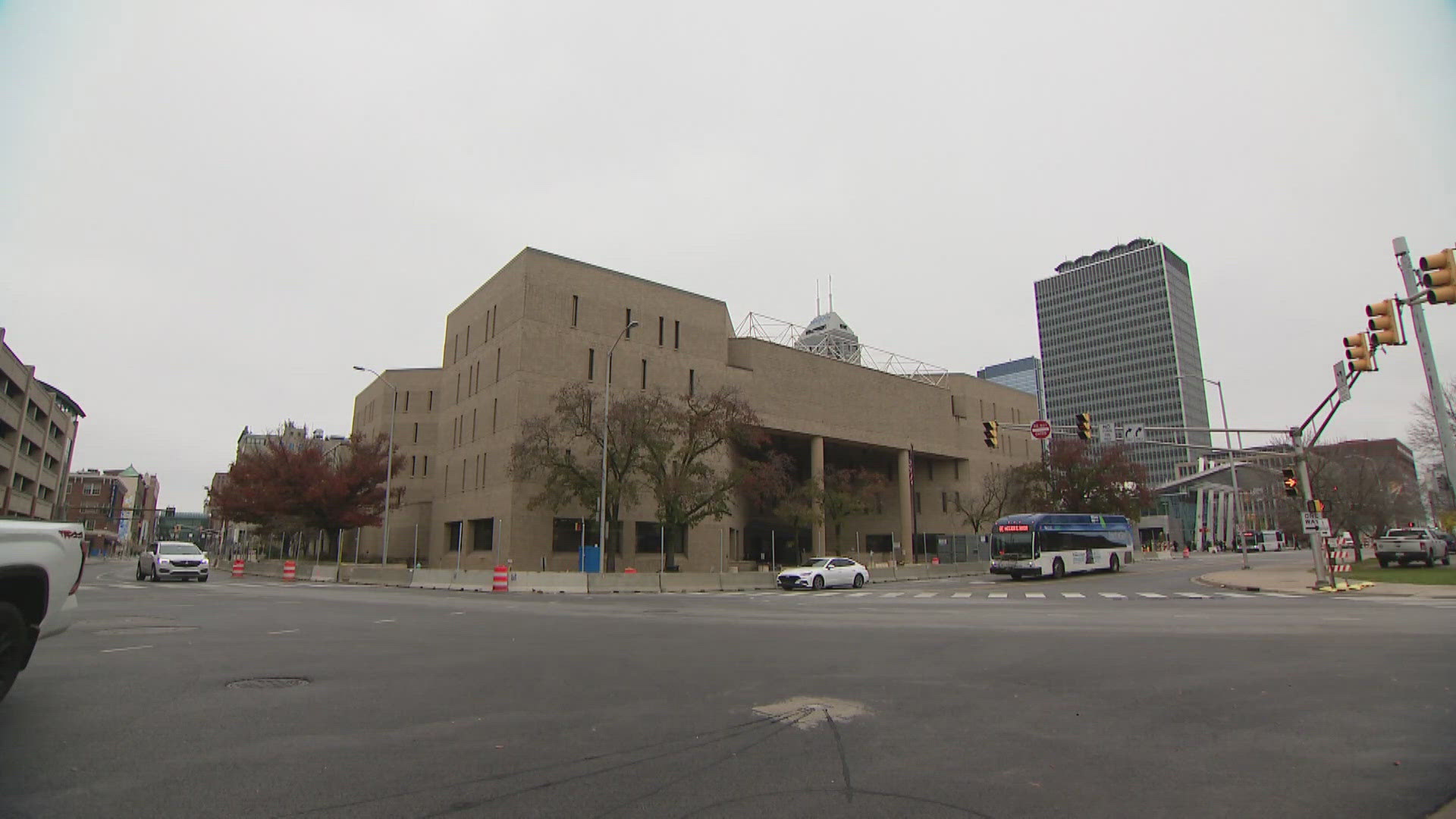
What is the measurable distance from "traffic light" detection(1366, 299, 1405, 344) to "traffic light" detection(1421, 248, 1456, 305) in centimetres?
230

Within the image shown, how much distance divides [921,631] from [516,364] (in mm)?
37699

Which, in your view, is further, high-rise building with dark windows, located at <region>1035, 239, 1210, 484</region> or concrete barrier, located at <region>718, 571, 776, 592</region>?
high-rise building with dark windows, located at <region>1035, 239, 1210, 484</region>

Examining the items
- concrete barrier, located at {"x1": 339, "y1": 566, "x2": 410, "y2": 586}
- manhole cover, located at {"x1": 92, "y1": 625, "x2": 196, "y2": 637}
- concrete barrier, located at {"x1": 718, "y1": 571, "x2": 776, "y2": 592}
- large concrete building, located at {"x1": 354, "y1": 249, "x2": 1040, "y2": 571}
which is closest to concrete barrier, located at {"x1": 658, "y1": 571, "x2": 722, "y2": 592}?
concrete barrier, located at {"x1": 718, "y1": 571, "x2": 776, "y2": 592}

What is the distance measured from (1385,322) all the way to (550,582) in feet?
95.8

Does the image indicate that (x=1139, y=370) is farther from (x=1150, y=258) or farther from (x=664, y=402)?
(x=664, y=402)

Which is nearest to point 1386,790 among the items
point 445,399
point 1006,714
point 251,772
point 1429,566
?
point 1006,714

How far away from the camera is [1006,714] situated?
7.08m

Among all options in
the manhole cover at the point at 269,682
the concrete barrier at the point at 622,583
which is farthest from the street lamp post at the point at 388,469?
the manhole cover at the point at 269,682

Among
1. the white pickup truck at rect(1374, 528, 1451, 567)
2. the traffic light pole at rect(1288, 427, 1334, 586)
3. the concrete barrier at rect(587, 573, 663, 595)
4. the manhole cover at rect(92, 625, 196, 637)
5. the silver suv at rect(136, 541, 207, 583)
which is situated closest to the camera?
the manhole cover at rect(92, 625, 196, 637)

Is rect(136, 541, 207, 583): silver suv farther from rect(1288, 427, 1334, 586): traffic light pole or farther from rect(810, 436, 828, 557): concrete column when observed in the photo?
rect(1288, 427, 1334, 586): traffic light pole

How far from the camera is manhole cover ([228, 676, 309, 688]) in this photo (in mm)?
7766

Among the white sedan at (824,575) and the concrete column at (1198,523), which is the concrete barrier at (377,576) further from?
the concrete column at (1198,523)

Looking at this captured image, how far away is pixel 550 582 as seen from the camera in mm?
33562

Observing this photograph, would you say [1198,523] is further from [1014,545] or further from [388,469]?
[388,469]
